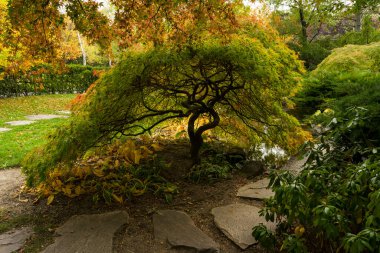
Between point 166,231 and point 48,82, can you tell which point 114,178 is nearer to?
point 166,231

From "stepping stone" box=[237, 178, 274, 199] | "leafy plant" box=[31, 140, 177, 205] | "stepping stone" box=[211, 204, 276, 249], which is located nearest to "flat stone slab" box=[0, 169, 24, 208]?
"leafy plant" box=[31, 140, 177, 205]

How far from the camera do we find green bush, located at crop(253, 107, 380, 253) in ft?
5.63

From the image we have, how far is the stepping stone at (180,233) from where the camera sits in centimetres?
282

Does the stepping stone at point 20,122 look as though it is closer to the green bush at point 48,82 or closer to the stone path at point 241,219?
the green bush at point 48,82

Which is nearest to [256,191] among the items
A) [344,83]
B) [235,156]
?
[235,156]

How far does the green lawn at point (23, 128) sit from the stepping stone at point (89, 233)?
1225mm

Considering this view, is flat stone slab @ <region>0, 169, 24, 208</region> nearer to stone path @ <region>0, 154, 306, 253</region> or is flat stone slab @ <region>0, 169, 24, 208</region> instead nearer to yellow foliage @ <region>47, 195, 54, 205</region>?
yellow foliage @ <region>47, 195, 54, 205</region>

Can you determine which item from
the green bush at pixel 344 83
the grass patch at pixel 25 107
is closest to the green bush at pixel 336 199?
the green bush at pixel 344 83

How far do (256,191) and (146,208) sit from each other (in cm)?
145

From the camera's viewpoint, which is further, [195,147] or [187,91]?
[195,147]

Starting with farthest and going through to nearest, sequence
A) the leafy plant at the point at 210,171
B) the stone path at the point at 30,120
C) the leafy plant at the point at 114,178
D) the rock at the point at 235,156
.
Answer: the stone path at the point at 30,120 < the rock at the point at 235,156 < the leafy plant at the point at 210,171 < the leafy plant at the point at 114,178

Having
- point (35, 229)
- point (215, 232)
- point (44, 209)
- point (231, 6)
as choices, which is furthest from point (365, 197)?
point (44, 209)

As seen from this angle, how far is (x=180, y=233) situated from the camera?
3.04 meters

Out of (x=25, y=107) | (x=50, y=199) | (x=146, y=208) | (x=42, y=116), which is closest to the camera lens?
(x=146, y=208)
